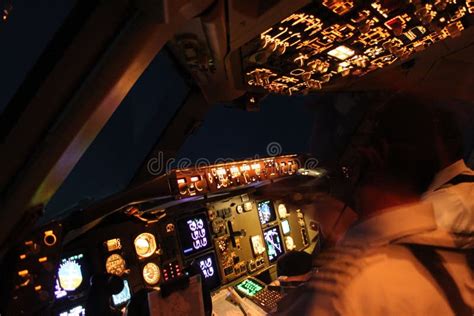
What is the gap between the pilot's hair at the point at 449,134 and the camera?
0.91 metres

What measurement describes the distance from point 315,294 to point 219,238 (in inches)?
110

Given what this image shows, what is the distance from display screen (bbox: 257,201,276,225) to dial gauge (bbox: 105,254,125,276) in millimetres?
1840

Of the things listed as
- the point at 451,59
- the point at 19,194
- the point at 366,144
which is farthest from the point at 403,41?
the point at 19,194

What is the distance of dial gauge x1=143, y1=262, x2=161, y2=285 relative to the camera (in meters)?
2.72

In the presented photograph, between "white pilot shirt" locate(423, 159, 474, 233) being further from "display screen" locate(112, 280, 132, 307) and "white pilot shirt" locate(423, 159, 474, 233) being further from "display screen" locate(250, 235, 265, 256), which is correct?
"display screen" locate(250, 235, 265, 256)

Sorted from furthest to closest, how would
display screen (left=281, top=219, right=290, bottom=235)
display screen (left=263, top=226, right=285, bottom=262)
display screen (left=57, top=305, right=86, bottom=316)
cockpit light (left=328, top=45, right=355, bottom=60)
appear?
display screen (left=281, top=219, right=290, bottom=235) < display screen (left=263, top=226, right=285, bottom=262) < cockpit light (left=328, top=45, right=355, bottom=60) < display screen (left=57, top=305, right=86, bottom=316)

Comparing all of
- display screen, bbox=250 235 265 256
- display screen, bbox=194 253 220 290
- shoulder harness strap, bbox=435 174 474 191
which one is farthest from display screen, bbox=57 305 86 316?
shoulder harness strap, bbox=435 174 474 191

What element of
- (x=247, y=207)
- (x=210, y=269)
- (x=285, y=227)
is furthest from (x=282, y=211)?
(x=210, y=269)

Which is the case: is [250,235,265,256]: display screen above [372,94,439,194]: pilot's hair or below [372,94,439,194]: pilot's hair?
below

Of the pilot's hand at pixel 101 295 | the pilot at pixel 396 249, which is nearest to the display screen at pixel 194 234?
the pilot's hand at pixel 101 295

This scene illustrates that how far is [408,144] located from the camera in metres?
0.85

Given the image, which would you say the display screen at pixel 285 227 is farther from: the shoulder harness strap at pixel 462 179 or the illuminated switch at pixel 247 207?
the shoulder harness strap at pixel 462 179

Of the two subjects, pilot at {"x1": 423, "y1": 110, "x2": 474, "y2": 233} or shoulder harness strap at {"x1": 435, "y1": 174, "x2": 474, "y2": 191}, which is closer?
pilot at {"x1": 423, "y1": 110, "x2": 474, "y2": 233}

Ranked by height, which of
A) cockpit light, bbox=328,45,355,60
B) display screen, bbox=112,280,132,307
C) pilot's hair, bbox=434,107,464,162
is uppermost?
cockpit light, bbox=328,45,355,60
